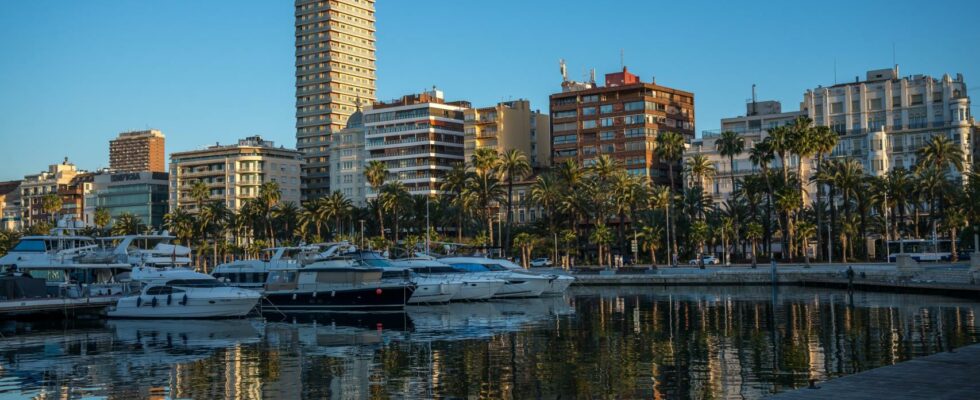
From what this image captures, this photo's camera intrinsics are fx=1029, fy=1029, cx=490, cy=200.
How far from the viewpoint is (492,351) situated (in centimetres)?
3884

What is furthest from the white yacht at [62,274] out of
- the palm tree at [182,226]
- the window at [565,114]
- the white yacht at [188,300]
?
the window at [565,114]

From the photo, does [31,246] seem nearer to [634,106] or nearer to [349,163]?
[634,106]

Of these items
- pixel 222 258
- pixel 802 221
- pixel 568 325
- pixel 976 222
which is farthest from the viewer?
pixel 222 258

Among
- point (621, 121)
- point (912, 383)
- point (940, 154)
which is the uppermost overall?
point (621, 121)

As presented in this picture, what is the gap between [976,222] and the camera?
98750mm

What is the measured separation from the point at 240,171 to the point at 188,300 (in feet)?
454

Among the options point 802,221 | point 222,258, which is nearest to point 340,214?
point 222,258

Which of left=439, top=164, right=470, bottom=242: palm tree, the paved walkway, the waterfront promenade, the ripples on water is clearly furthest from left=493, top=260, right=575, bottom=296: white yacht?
left=439, top=164, right=470, bottom=242: palm tree

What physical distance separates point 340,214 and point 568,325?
103 m

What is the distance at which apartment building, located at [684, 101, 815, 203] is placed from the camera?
14950 centimetres

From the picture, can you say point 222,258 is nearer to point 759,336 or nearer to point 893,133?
point 893,133

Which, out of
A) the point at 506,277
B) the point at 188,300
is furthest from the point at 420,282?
the point at 188,300

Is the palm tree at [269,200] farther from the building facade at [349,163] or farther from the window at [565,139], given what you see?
the window at [565,139]

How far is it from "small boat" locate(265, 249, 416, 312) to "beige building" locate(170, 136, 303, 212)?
5036 inches
